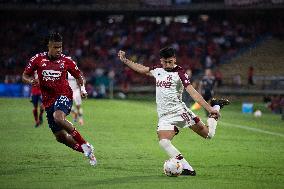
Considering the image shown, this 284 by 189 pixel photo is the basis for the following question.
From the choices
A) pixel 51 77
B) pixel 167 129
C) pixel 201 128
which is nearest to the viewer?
pixel 167 129

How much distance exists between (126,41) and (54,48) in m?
39.8

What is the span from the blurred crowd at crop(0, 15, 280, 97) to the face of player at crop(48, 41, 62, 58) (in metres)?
32.0

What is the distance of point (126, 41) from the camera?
172 feet

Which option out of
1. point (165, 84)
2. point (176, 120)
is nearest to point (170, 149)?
point (176, 120)

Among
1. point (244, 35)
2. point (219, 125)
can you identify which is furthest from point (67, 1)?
point (219, 125)

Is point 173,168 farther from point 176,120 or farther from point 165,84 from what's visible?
point 165,84

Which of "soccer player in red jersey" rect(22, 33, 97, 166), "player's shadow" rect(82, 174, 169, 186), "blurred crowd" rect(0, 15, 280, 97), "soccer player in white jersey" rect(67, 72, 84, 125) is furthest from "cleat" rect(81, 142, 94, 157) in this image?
"blurred crowd" rect(0, 15, 280, 97)

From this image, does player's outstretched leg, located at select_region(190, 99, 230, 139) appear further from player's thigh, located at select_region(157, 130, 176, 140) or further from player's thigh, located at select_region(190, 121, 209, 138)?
player's thigh, located at select_region(157, 130, 176, 140)

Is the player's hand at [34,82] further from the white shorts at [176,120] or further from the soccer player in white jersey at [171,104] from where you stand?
the white shorts at [176,120]

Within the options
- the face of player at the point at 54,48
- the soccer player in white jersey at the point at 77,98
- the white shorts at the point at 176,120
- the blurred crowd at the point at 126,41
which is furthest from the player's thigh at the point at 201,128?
the blurred crowd at the point at 126,41

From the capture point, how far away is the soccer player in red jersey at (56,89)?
495 inches

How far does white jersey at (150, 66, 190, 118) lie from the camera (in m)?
11.8

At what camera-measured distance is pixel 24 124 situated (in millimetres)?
23156

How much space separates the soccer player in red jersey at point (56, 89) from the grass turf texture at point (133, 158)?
1.57 ft
